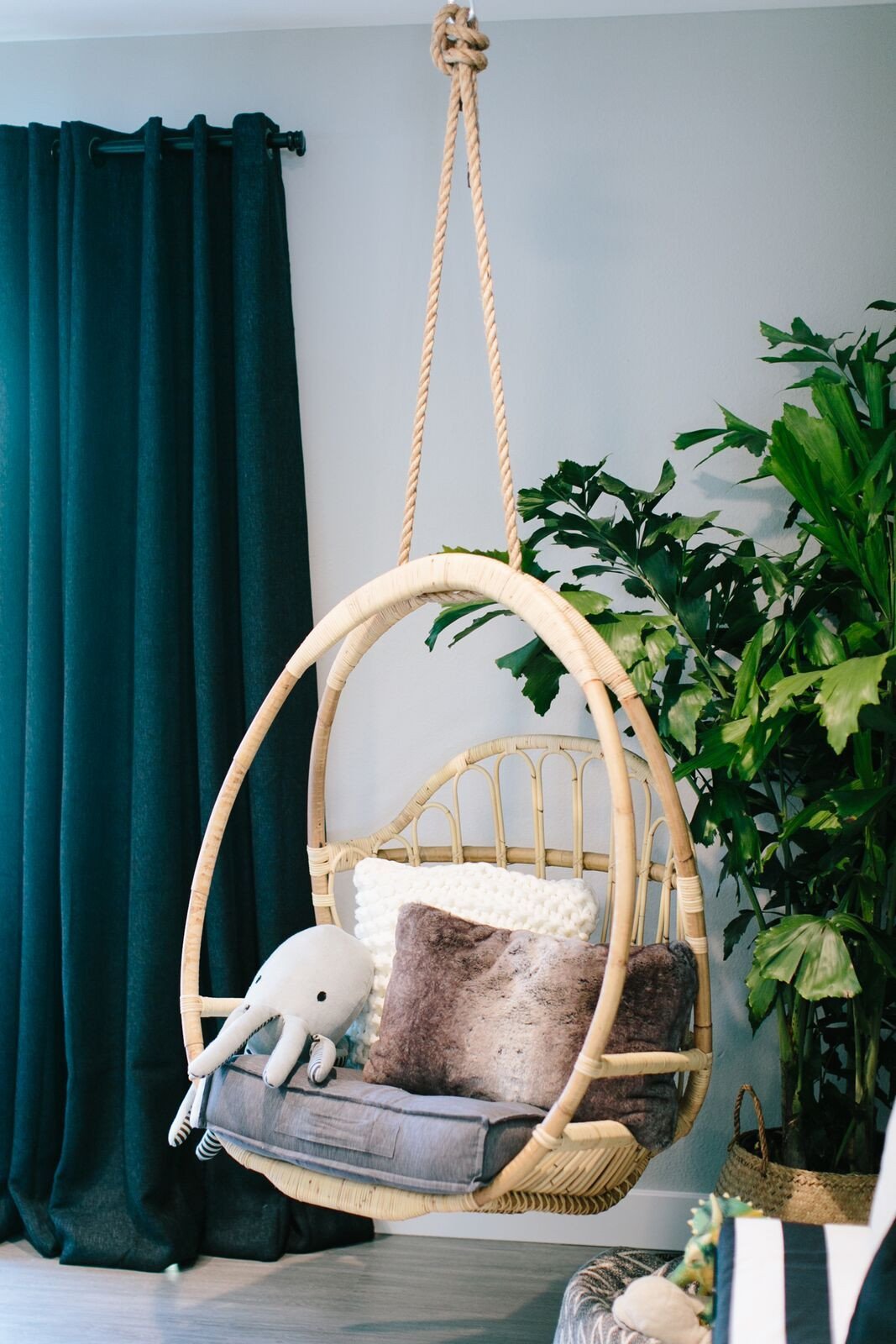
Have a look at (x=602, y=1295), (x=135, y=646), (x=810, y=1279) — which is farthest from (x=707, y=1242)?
(x=135, y=646)

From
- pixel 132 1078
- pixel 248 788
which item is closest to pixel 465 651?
pixel 248 788

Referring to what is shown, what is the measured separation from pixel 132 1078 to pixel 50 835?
53 centimetres

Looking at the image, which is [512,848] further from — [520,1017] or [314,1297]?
[314,1297]

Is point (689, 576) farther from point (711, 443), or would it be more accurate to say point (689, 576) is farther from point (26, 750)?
point (26, 750)

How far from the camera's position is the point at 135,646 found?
239cm

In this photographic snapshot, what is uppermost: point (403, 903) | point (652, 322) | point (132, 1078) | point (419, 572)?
point (652, 322)

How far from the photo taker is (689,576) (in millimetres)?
1987

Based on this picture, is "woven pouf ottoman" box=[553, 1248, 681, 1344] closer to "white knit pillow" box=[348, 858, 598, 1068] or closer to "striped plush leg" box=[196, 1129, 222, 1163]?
"white knit pillow" box=[348, 858, 598, 1068]

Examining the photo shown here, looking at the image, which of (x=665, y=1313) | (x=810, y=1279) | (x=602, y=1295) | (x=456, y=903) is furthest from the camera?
(x=456, y=903)

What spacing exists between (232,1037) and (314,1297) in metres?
0.72

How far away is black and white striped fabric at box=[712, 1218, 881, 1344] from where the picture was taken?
1.12 meters

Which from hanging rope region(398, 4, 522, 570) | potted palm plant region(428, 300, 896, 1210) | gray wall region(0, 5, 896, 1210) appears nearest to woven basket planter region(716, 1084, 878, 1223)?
potted palm plant region(428, 300, 896, 1210)

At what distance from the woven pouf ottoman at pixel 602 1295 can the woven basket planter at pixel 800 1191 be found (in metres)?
0.18

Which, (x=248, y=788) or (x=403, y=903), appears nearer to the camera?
(x=403, y=903)
